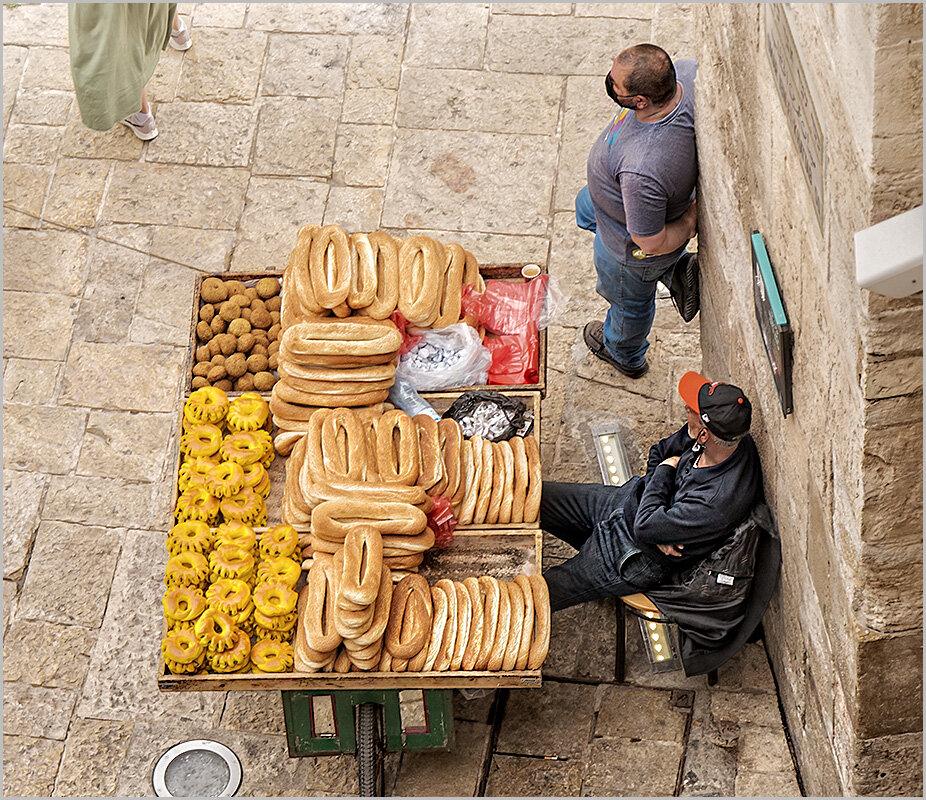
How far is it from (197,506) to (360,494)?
2.58ft

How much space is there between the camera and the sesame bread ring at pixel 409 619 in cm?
476

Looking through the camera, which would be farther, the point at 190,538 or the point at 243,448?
the point at 243,448

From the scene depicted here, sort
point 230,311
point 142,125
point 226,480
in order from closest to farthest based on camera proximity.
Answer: point 226,480, point 230,311, point 142,125

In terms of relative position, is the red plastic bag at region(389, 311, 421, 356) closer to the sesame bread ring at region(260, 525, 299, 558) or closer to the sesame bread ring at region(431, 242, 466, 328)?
the sesame bread ring at region(431, 242, 466, 328)

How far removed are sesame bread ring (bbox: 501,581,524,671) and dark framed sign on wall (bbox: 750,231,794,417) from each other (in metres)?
1.32

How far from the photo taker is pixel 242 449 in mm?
5332

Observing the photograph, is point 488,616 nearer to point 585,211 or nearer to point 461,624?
point 461,624

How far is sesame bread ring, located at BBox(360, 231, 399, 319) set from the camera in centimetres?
555

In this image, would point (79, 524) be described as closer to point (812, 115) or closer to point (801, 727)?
point (801, 727)

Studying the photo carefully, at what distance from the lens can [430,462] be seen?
518 cm

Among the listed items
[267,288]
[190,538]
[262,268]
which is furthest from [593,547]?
[262,268]

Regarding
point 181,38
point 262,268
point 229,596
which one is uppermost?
point 229,596

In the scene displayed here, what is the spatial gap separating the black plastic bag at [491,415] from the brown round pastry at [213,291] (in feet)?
4.26

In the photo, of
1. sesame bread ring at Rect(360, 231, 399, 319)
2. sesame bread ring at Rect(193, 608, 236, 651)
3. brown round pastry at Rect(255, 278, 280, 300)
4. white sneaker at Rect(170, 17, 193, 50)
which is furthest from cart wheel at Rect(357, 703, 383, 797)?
white sneaker at Rect(170, 17, 193, 50)
